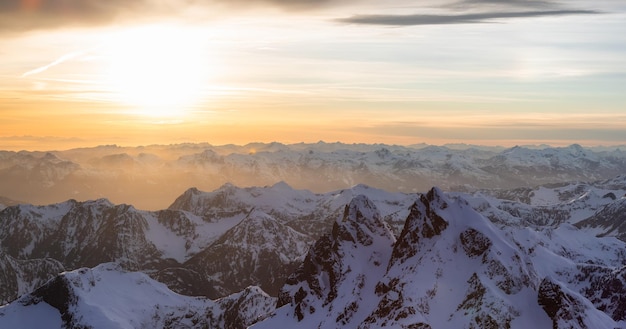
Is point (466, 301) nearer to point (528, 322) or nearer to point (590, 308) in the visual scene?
point (528, 322)

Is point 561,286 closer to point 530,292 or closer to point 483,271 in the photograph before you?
point 530,292

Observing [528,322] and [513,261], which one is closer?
[528,322]

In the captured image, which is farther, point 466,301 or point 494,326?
point 466,301

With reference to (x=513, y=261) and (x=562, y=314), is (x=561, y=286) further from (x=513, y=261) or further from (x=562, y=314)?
(x=513, y=261)

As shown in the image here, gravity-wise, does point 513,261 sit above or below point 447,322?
above

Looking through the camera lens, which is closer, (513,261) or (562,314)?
(562,314)

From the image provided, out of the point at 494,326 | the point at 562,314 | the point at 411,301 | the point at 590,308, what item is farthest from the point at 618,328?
the point at 411,301

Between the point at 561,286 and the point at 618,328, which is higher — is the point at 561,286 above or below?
above

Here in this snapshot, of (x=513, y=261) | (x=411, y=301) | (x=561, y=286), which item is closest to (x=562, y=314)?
(x=561, y=286)
